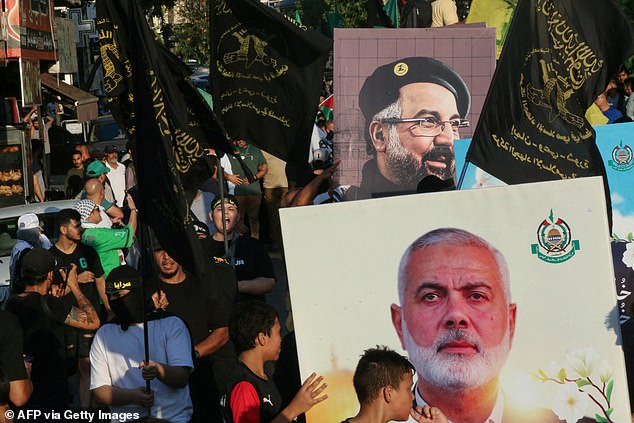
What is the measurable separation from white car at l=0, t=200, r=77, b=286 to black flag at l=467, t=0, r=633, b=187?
5.43 m

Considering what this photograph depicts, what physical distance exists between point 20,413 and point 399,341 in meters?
2.26

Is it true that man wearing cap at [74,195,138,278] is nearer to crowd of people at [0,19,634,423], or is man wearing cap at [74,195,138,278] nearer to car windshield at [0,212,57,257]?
crowd of people at [0,19,634,423]

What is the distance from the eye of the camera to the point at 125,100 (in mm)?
6691

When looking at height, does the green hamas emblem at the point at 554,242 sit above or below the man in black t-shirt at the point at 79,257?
above

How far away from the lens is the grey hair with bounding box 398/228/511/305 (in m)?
4.48

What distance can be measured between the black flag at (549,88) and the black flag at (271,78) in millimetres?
1682

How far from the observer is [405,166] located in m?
7.91

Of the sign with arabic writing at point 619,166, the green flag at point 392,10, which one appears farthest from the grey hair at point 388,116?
the green flag at point 392,10

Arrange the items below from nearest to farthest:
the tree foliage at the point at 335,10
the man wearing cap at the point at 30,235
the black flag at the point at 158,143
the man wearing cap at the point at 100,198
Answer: the black flag at the point at 158,143 → the man wearing cap at the point at 30,235 → the man wearing cap at the point at 100,198 → the tree foliage at the point at 335,10

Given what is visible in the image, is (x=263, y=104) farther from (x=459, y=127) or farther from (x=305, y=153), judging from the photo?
(x=459, y=127)

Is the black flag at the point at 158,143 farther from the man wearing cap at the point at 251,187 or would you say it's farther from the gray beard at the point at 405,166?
the man wearing cap at the point at 251,187

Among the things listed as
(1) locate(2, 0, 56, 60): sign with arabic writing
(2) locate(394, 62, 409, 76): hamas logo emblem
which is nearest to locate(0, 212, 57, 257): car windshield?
(2) locate(394, 62, 409, 76): hamas logo emblem

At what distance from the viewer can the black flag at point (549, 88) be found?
18.8 ft

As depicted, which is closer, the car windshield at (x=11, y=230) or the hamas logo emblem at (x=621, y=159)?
the hamas logo emblem at (x=621, y=159)
